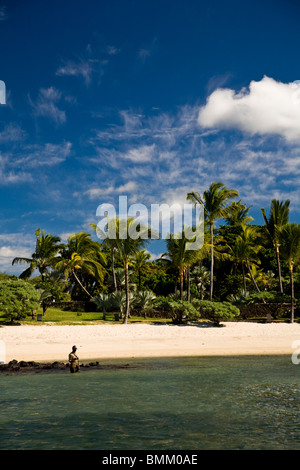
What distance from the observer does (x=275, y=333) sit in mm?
28000

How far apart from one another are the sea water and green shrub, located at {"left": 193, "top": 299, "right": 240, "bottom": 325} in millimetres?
→ 11106

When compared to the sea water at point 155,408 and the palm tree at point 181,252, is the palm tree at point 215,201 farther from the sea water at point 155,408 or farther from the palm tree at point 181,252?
the sea water at point 155,408

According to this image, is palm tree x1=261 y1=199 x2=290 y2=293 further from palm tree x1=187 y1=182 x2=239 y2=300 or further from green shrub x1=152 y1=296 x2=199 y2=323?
green shrub x1=152 y1=296 x2=199 y2=323

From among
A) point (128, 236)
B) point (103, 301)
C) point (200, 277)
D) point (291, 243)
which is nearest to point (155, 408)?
point (128, 236)

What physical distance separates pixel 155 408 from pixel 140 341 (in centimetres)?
1314

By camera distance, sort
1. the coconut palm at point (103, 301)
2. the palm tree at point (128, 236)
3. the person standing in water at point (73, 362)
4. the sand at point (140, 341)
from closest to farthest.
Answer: the person standing in water at point (73, 362) < the sand at point (140, 341) < the palm tree at point (128, 236) < the coconut palm at point (103, 301)

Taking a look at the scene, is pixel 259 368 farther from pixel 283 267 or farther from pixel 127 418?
pixel 283 267

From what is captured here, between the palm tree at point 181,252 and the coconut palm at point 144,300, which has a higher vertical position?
the palm tree at point 181,252

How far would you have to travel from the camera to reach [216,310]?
1184 inches

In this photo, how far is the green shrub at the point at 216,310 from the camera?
30.2 meters

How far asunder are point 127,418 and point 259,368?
29.6ft

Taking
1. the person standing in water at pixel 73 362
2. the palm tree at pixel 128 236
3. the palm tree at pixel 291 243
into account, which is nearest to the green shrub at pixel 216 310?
the palm tree at pixel 128 236

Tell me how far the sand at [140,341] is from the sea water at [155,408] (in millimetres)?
3904
